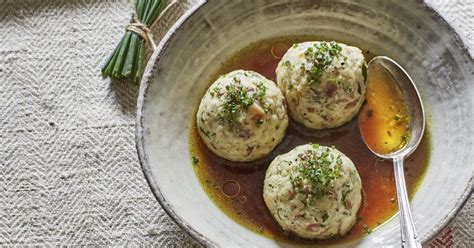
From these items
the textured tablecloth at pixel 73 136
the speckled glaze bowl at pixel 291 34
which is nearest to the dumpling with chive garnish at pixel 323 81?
the speckled glaze bowl at pixel 291 34

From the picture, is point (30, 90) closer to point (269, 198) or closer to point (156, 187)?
point (156, 187)

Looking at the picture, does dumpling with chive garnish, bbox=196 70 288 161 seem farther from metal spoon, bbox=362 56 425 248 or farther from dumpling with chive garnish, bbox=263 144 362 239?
metal spoon, bbox=362 56 425 248

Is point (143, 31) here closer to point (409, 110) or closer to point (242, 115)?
point (242, 115)

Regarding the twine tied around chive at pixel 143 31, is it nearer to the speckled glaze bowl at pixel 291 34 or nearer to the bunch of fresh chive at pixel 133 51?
the bunch of fresh chive at pixel 133 51

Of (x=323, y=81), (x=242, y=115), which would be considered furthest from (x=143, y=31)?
(x=323, y=81)

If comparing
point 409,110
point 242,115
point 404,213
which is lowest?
point 404,213
